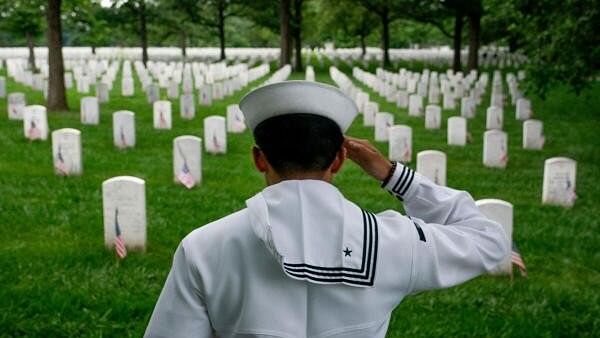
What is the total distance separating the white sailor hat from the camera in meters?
1.96

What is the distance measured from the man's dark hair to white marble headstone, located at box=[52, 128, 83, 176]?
27.2ft

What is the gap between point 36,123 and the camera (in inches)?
497

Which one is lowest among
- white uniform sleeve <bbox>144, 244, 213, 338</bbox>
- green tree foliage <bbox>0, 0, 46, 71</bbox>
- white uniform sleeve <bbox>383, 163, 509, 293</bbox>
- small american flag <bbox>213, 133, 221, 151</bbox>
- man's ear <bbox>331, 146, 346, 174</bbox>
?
small american flag <bbox>213, 133, 221, 151</bbox>

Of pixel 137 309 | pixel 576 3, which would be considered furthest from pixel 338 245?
pixel 576 3

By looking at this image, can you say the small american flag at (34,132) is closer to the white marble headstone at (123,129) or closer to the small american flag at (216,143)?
the white marble headstone at (123,129)

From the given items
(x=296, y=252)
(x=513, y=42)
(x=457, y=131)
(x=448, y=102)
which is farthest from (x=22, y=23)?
(x=296, y=252)

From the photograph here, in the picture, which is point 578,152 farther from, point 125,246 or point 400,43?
point 400,43

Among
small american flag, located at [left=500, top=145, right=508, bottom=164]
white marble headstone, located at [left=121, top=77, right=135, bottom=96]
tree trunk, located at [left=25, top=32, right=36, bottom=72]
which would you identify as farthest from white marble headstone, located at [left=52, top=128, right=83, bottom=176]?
tree trunk, located at [left=25, top=32, right=36, bottom=72]

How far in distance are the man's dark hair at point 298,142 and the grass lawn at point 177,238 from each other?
130 inches

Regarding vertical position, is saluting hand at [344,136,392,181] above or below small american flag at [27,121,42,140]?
above

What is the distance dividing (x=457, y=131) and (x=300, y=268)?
1194 centimetres

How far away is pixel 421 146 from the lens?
1322 cm

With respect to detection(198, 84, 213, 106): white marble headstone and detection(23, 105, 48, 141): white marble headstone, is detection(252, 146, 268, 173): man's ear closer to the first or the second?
detection(23, 105, 48, 141): white marble headstone

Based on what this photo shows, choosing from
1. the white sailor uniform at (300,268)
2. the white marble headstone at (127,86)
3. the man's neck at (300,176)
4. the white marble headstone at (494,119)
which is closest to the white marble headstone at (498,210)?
the white sailor uniform at (300,268)
